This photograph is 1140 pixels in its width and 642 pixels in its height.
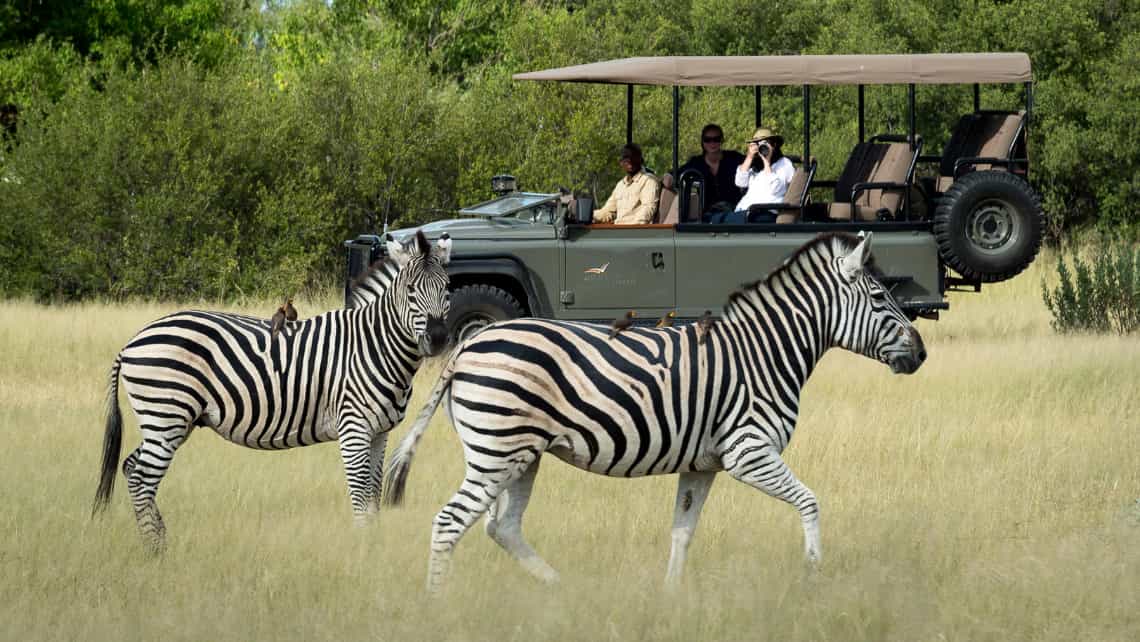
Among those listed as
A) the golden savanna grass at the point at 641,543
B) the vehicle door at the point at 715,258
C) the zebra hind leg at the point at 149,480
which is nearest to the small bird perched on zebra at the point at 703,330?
the golden savanna grass at the point at 641,543

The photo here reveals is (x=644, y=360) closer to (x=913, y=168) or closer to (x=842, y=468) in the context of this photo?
(x=842, y=468)

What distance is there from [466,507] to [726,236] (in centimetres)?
683

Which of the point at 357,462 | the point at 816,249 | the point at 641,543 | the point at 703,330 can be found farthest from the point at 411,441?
the point at 816,249

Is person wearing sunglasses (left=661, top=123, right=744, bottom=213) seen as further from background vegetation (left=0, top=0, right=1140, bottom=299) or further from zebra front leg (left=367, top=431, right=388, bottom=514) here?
background vegetation (left=0, top=0, right=1140, bottom=299)

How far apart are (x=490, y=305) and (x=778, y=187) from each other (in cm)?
260

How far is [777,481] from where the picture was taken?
20.4ft

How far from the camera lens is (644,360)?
20.5 ft

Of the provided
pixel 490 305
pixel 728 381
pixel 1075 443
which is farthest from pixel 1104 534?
pixel 490 305

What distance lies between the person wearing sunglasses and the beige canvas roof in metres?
1.04

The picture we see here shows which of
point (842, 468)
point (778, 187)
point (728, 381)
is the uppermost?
point (778, 187)

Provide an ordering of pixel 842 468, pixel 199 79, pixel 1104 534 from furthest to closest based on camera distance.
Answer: pixel 199 79 → pixel 842 468 → pixel 1104 534

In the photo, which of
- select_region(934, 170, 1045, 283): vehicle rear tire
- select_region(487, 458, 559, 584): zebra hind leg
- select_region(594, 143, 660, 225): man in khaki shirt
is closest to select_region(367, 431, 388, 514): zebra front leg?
select_region(487, 458, 559, 584): zebra hind leg

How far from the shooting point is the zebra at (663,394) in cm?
598

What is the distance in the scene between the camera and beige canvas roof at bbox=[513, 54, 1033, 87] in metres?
12.4
